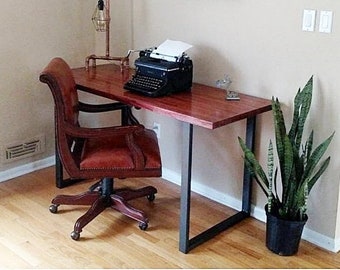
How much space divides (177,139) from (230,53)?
777 millimetres

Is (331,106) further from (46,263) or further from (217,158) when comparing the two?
(46,263)

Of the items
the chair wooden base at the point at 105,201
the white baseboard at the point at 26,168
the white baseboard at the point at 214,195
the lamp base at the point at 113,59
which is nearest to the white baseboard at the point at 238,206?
the white baseboard at the point at 214,195

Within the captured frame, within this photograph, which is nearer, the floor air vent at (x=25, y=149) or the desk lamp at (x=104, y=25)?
the desk lamp at (x=104, y=25)

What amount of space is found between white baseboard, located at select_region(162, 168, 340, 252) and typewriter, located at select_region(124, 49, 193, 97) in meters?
0.76

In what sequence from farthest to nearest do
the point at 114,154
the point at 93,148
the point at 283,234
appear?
the point at 93,148 < the point at 114,154 < the point at 283,234

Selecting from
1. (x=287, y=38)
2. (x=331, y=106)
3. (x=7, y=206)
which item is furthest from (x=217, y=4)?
(x=7, y=206)

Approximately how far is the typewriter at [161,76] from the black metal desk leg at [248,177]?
45 centimetres

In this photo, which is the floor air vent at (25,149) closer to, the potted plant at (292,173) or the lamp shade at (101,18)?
the lamp shade at (101,18)

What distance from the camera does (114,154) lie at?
121 inches

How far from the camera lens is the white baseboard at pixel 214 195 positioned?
10.1ft

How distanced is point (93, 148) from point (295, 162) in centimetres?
117

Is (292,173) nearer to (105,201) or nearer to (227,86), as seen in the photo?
(227,86)

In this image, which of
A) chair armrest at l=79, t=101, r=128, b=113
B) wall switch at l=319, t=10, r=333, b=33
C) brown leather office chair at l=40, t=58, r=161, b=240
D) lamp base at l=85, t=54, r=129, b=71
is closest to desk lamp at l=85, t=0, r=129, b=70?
lamp base at l=85, t=54, r=129, b=71

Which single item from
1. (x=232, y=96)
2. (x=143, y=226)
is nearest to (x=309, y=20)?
(x=232, y=96)
